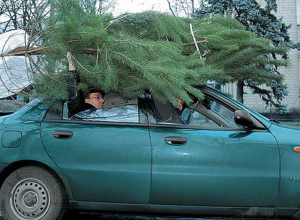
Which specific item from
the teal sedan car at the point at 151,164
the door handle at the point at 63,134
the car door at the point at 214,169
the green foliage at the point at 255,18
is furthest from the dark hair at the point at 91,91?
the green foliage at the point at 255,18

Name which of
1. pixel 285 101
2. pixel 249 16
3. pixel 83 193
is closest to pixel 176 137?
pixel 83 193

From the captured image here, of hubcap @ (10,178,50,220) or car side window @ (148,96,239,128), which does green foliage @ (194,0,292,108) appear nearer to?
car side window @ (148,96,239,128)

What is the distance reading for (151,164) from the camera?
3.87 metres

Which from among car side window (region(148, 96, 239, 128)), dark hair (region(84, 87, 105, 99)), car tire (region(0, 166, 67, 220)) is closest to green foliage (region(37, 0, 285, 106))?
dark hair (region(84, 87, 105, 99))

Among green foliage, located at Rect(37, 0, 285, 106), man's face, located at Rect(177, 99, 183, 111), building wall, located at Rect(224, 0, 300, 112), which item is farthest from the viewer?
building wall, located at Rect(224, 0, 300, 112)

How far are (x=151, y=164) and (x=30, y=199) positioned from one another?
1287 mm

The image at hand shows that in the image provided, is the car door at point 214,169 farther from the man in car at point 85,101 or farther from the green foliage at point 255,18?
the green foliage at point 255,18

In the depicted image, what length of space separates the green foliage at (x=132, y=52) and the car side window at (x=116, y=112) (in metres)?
0.13

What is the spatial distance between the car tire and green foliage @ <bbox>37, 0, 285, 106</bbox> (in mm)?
852

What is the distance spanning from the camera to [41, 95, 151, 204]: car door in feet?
12.8

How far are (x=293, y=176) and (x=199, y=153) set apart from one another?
0.95 meters

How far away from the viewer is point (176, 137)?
3.92 metres

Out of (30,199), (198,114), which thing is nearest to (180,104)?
(198,114)

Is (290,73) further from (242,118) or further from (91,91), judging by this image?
(91,91)
